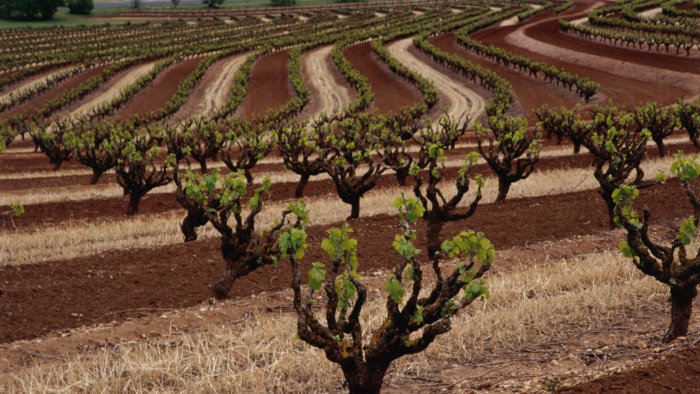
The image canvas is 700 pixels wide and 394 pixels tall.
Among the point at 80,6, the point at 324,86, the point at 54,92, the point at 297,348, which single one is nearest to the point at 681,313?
the point at 297,348

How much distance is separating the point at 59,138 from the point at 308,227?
95.2 feet

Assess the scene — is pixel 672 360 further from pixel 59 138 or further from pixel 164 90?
pixel 164 90

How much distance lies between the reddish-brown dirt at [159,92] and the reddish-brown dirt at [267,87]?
8240mm

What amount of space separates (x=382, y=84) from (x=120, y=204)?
47.9 meters

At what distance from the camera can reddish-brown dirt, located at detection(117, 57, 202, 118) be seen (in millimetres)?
63656

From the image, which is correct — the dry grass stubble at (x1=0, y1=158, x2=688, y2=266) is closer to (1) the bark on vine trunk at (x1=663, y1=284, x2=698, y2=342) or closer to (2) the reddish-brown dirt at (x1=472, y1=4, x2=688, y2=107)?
(1) the bark on vine trunk at (x1=663, y1=284, x2=698, y2=342)

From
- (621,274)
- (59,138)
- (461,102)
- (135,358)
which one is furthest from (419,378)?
(461,102)

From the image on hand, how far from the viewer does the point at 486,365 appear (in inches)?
391

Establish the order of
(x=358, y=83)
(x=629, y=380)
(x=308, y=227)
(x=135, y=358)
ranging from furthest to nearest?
(x=358, y=83)
(x=308, y=227)
(x=135, y=358)
(x=629, y=380)

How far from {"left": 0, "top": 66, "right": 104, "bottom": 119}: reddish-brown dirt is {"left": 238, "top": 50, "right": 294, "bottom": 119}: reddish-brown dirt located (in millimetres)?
20731

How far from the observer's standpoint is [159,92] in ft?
233

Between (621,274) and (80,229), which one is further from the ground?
(621,274)

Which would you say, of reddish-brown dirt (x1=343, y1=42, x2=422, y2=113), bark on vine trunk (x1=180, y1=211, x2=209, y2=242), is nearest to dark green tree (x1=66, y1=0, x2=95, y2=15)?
reddish-brown dirt (x1=343, y1=42, x2=422, y2=113)

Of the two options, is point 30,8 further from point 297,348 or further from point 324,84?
point 297,348
